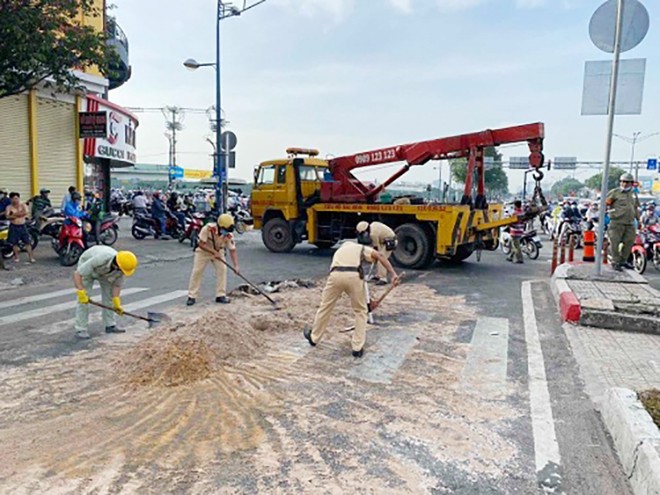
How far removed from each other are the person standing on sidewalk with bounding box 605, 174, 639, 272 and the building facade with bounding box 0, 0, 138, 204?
37.5ft

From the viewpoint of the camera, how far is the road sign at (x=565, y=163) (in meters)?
54.2

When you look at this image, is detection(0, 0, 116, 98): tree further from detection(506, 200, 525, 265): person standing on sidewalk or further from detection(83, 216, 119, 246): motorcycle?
detection(506, 200, 525, 265): person standing on sidewalk

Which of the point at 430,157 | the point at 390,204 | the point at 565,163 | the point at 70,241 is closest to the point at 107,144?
the point at 70,241

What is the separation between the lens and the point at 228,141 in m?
16.9

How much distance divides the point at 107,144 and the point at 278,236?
7.05m

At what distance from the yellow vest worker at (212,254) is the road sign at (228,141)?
9235mm

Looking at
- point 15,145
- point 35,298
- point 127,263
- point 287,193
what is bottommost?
→ point 35,298

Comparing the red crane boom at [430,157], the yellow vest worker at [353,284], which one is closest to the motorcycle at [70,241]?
the red crane boom at [430,157]

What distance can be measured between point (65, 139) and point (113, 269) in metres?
11.6

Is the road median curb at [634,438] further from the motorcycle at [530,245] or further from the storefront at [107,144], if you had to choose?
the storefront at [107,144]

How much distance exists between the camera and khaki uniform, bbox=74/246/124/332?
19.4 ft

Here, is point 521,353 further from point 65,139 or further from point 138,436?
point 65,139

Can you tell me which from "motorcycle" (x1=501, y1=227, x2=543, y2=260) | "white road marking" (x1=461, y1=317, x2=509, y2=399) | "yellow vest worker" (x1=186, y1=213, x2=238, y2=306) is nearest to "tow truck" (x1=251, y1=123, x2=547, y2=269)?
"motorcycle" (x1=501, y1=227, x2=543, y2=260)

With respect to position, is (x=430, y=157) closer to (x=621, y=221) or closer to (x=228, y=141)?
(x=621, y=221)
